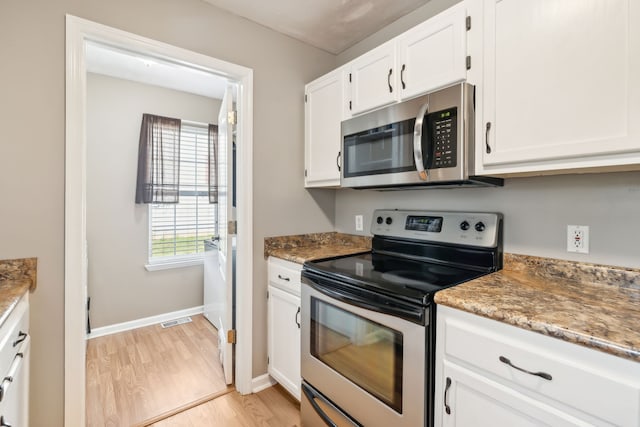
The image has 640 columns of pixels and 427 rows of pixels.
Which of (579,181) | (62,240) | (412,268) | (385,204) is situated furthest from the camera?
(385,204)

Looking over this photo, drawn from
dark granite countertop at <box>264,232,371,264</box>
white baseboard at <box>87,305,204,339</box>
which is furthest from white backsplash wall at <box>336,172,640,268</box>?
white baseboard at <box>87,305,204,339</box>

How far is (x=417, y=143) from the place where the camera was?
1.37m

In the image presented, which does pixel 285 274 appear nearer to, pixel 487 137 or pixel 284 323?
pixel 284 323

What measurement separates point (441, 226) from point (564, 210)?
53cm

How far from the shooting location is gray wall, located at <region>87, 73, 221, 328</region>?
9.28ft

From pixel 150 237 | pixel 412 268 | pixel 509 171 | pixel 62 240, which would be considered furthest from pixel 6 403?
pixel 150 237

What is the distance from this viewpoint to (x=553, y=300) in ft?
3.34

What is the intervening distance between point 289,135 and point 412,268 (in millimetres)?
1246

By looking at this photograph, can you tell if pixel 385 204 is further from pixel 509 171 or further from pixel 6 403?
pixel 6 403

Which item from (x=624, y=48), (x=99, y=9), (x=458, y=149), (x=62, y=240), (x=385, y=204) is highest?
(x=99, y=9)

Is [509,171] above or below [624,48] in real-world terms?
below

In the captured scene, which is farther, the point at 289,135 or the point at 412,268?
the point at 289,135

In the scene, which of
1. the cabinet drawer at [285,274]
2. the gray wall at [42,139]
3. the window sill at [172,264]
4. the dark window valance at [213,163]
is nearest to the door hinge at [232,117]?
the gray wall at [42,139]

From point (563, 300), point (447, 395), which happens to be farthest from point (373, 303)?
point (563, 300)
